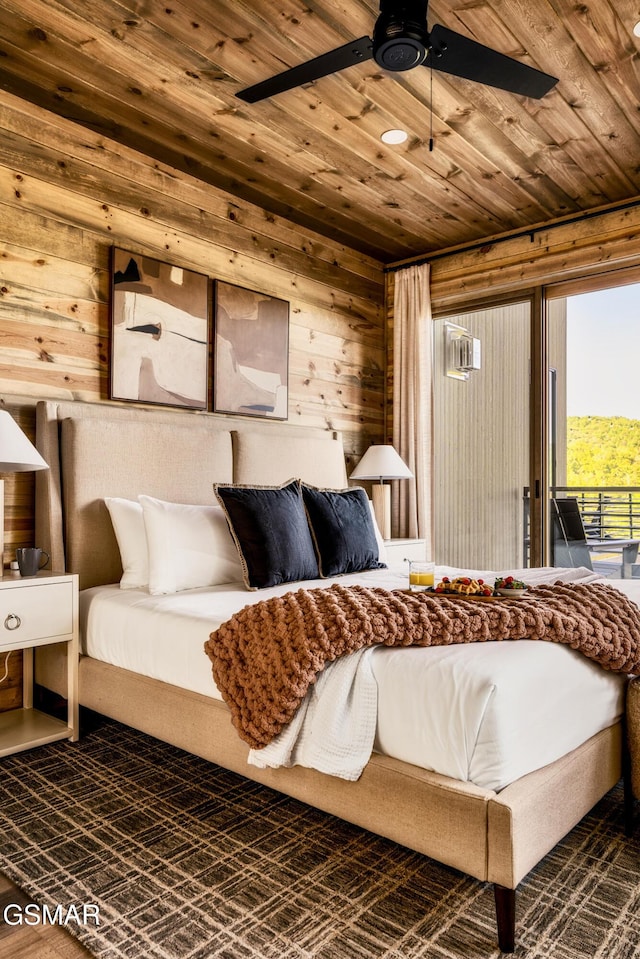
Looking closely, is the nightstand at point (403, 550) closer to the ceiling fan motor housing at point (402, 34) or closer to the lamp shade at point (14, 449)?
the lamp shade at point (14, 449)

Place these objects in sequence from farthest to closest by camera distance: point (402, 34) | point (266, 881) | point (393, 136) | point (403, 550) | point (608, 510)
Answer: point (403, 550), point (608, 510), point (393, 136), point (402, 34), point (266, 881)

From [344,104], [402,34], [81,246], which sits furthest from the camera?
[81,246]

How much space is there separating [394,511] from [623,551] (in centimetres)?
152

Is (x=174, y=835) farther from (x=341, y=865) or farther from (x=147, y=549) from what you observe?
(x=147, y=549)

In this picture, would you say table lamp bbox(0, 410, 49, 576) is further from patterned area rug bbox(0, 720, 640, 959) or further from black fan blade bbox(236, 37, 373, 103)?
black fan blade bbox(236, 37, 373, 103)

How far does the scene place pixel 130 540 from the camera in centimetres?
298

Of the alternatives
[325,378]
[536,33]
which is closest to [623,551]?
[325,378]

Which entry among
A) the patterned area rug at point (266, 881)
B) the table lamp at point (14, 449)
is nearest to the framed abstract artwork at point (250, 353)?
the table lamp at point (14, 449)

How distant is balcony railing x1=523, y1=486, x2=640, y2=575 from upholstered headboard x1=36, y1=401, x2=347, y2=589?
75.5 inches

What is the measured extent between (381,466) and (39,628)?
2403 millimetres

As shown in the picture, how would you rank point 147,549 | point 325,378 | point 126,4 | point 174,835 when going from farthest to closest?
point 325,378, point 147,549, point 126,4, point 174,835

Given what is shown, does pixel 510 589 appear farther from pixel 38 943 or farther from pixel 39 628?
pixel 39 628

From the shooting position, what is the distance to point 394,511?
486 cm

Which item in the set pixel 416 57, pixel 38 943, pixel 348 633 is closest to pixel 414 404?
pixel 416 57
